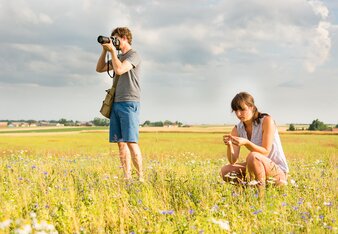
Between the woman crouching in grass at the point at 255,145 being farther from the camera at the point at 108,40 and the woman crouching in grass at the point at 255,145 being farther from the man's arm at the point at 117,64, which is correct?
the camera at the point at 108,40

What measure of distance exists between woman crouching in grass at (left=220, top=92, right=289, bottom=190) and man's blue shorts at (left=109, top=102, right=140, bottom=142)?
5.41 ft

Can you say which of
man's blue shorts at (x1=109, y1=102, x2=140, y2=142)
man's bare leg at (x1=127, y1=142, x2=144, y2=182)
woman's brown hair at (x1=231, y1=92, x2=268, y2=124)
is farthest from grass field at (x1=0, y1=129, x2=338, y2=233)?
woman's brown hair at (x1=231, y1=92, x2=268, y2=124)

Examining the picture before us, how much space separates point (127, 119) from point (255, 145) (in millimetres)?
2170

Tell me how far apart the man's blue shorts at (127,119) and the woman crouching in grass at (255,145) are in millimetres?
1650

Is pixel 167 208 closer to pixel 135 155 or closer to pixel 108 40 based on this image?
pixel 135 155

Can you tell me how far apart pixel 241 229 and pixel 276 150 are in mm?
1815

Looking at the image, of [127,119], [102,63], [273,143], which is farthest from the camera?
[102,63]

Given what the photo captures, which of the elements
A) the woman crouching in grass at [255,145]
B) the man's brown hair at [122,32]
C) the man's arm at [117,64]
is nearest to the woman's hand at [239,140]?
the woman crouching in grass at [255,145]

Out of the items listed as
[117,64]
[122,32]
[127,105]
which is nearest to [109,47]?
[117,64]

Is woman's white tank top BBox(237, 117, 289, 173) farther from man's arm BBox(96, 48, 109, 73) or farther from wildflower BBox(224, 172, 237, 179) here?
man's arm BBox(96, 48, 109, 73)

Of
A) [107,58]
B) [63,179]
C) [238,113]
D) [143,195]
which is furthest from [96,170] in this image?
[238,113]

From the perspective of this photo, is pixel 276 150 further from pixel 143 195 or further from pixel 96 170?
pixel 96 170

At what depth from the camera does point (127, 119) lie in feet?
23.1

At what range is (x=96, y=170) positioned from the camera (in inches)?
332
